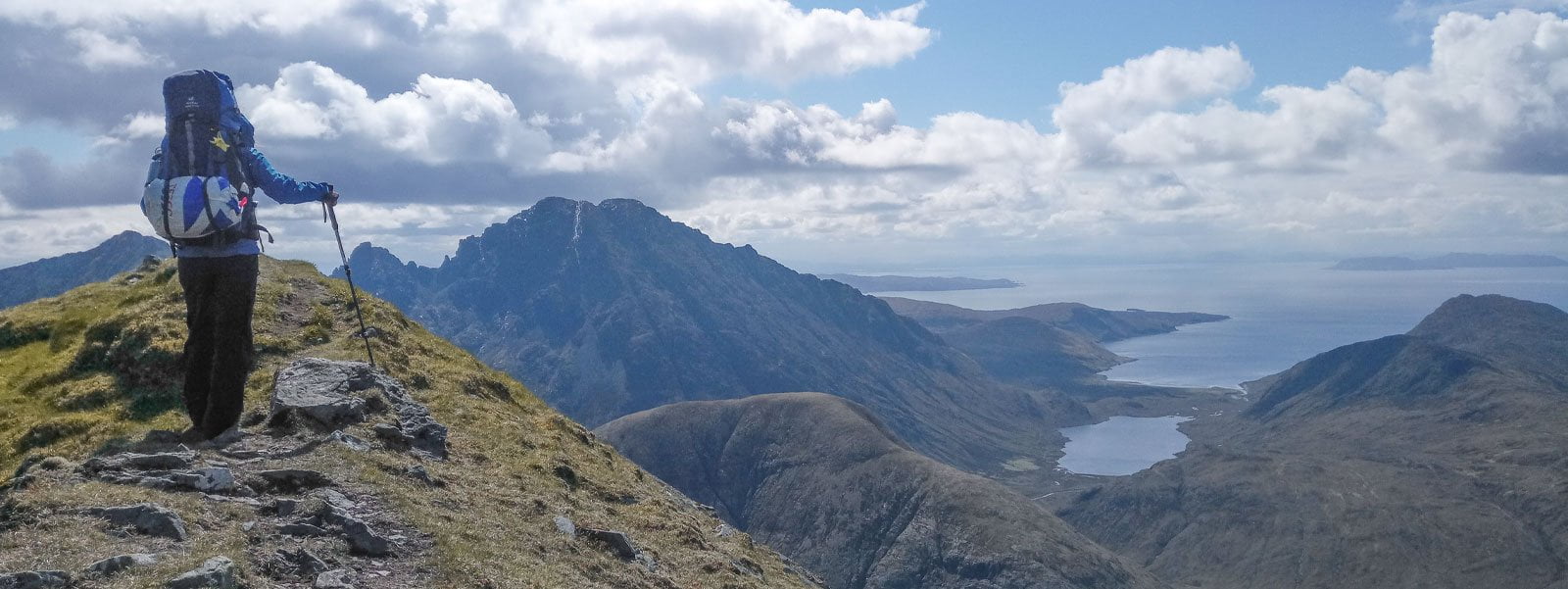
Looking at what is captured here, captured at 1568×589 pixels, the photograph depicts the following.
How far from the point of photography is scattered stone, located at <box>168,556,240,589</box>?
10852 millimetres

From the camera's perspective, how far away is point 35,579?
10.4m

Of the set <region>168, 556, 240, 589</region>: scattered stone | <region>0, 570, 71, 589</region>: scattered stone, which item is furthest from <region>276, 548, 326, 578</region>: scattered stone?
<region>0, 570, 71, 589</region>: scattered stone

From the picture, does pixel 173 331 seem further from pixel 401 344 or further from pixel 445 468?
pixel 445 468

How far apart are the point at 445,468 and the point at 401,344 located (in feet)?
34.5

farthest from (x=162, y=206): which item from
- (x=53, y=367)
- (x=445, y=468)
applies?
(x=53, y=367)

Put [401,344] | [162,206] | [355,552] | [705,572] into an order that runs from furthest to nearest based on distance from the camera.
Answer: [401,344] → [705,572] → [162,206] → [355,552]

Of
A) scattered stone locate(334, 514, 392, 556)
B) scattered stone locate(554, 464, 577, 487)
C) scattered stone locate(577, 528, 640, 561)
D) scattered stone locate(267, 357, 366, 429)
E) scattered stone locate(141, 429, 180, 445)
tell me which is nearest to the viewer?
scattered stone locate(334, 514, 392, 556)

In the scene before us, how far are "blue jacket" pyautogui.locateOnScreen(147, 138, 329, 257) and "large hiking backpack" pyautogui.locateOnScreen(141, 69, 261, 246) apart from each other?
0.08 m

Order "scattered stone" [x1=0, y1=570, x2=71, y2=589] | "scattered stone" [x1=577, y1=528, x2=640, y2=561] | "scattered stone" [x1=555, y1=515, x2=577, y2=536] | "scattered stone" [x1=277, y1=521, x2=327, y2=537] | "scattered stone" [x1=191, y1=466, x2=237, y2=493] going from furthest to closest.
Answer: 1. "scattered stone" [x1=577, y1=528, x2=640, y2=561]
2. "scattered stone" [x1=555, y1=515, x2=577, y2=536]
3. "scattered stone" [x1=191, y1=466, x2=237, y2=493]
4. "scattered stone" [x1=277, y1=521, x2=327, y2=537]
5. "scattered stone" [x1=0, y1=570, x2=71, y2=589]

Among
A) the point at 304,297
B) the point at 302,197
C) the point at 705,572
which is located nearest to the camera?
the point at 302,197

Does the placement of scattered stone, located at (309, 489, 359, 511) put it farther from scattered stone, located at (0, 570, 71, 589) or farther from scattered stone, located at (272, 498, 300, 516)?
scattered stone, located at (0, 570, 71, 589)

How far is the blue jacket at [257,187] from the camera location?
54.7 feet

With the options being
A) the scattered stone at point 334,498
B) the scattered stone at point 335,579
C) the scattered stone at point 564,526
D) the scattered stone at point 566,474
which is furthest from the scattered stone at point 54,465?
the scattered stone at point 566,474

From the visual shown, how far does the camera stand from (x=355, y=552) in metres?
13.6
